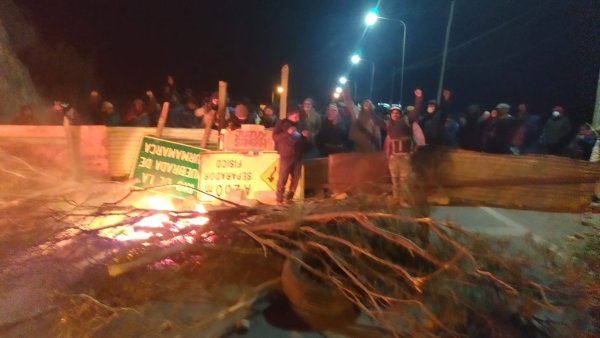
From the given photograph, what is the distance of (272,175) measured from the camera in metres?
8.55

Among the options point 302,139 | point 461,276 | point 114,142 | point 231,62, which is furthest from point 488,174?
point 231,62

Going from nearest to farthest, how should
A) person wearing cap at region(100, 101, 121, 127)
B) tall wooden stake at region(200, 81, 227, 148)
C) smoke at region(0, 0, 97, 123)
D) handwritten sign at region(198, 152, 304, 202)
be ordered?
handwritten sign at region(198, 152, 304, 202), tall wooden stake at region(200, 81, 227, 148), person wearing cap at region(100, 101, 121, 127), smoke at region(0, 0, 97, 123)

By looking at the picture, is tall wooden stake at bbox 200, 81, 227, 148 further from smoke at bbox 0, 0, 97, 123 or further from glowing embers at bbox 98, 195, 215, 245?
smoke at bbox 0, 0, 97, 123

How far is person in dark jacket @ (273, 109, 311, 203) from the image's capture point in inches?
318

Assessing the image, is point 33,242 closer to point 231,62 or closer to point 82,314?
point 82,314

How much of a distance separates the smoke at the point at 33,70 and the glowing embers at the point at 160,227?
7.73 m

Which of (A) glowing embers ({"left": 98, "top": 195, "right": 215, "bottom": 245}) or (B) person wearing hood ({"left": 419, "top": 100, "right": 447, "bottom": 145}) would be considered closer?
(A) glowing embers ({"left": 98, "top": 195, "right": 215, "bottom": 245})

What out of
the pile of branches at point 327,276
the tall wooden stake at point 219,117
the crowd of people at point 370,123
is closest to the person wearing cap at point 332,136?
the crowd of people at point 370,123

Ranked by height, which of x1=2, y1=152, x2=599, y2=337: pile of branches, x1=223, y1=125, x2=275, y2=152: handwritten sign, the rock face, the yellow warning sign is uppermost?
the rock face

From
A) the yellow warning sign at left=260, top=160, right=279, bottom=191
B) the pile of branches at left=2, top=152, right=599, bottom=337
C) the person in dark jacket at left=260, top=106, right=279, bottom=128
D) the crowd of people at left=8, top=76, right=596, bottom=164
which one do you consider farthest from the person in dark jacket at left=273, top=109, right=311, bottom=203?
the pile of branches at left=2, top=152, right=599, bottom=337

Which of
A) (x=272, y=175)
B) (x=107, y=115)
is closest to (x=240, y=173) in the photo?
(x=272, y=175)

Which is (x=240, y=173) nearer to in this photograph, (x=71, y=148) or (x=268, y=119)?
(x=268, y=119)

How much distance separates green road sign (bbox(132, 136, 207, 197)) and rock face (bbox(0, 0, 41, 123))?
223 inches

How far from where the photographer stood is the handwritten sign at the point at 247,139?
852 cm
